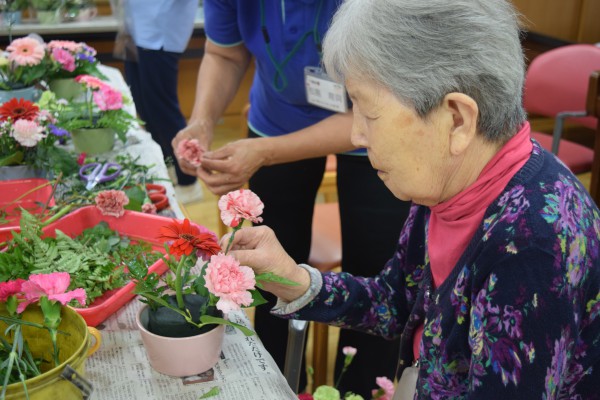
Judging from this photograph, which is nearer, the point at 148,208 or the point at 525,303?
the point at 525,303

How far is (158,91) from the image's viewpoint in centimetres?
410

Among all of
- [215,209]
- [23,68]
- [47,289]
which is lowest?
[215,209]

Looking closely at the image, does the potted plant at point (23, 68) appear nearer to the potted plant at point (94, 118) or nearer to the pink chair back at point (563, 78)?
the potted plant at point (94, 118)

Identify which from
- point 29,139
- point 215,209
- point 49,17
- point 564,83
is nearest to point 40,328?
point 29,139

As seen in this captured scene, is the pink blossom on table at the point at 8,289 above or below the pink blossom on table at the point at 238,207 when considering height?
below

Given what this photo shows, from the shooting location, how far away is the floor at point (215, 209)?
9.42 ft

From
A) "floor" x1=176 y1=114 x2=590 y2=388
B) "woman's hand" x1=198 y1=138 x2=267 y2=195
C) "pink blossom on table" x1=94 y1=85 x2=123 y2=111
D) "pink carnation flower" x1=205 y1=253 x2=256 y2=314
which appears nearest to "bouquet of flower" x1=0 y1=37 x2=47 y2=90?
"pink blossom on table" x1=94 y1=85 x2=123 y2=111

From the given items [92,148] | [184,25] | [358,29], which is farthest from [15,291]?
[184,25]

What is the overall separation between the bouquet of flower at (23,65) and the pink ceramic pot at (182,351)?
4.61 ft

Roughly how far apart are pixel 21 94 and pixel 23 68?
0.10m

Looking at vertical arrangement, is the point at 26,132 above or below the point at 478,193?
below

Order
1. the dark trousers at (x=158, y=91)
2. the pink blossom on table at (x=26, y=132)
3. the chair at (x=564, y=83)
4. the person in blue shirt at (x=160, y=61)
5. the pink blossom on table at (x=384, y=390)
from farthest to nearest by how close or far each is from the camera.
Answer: the dark trousers at (x=158, y=91) < the person in blue shirt at (x=160, y=61) < the chair at (x=564, y=83) < the pink blossom on table at (x=26, y=132) < the pink blossom on table at (x=384, y=390)

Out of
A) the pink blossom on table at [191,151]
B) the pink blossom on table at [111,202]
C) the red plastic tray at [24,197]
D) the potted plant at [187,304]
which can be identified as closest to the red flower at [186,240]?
the potted plant at [187,304]

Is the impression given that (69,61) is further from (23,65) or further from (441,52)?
(441,52)
